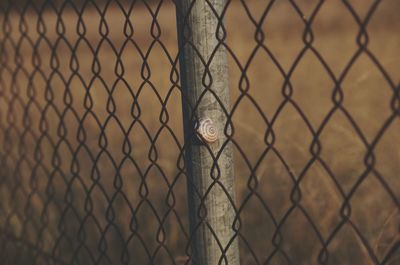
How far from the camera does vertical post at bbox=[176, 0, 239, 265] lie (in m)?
1.50

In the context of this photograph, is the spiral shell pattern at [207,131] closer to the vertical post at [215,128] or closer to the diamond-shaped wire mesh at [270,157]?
the vertical post at [215,128]

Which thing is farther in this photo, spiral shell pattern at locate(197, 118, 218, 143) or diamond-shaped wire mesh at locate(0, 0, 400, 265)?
diamond-shaped wire mesh at locate(0, 0, 400, 265)

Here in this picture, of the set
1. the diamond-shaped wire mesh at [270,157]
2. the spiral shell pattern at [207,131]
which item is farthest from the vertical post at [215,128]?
the diamond-shaped wire mesh at [270,157]

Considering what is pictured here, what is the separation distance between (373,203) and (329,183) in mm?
180

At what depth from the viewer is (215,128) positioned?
1512 millimetres

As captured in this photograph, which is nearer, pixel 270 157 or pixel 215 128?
pixel 215 128

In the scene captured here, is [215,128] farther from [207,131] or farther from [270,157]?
[270,157]

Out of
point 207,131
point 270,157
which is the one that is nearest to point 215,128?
point 207,131

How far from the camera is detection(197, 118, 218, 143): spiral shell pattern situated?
150 cm

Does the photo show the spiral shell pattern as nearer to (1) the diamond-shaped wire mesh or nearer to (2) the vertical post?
(2) the vertical post

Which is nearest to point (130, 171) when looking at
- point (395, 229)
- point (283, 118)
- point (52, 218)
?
point (52, 218)

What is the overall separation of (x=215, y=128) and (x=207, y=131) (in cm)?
2

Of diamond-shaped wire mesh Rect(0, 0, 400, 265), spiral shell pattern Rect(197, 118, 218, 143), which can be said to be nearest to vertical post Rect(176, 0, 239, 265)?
spiral shell pattern Rect(197, 118, 218, 143)

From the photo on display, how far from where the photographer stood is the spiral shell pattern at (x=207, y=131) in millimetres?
1496
